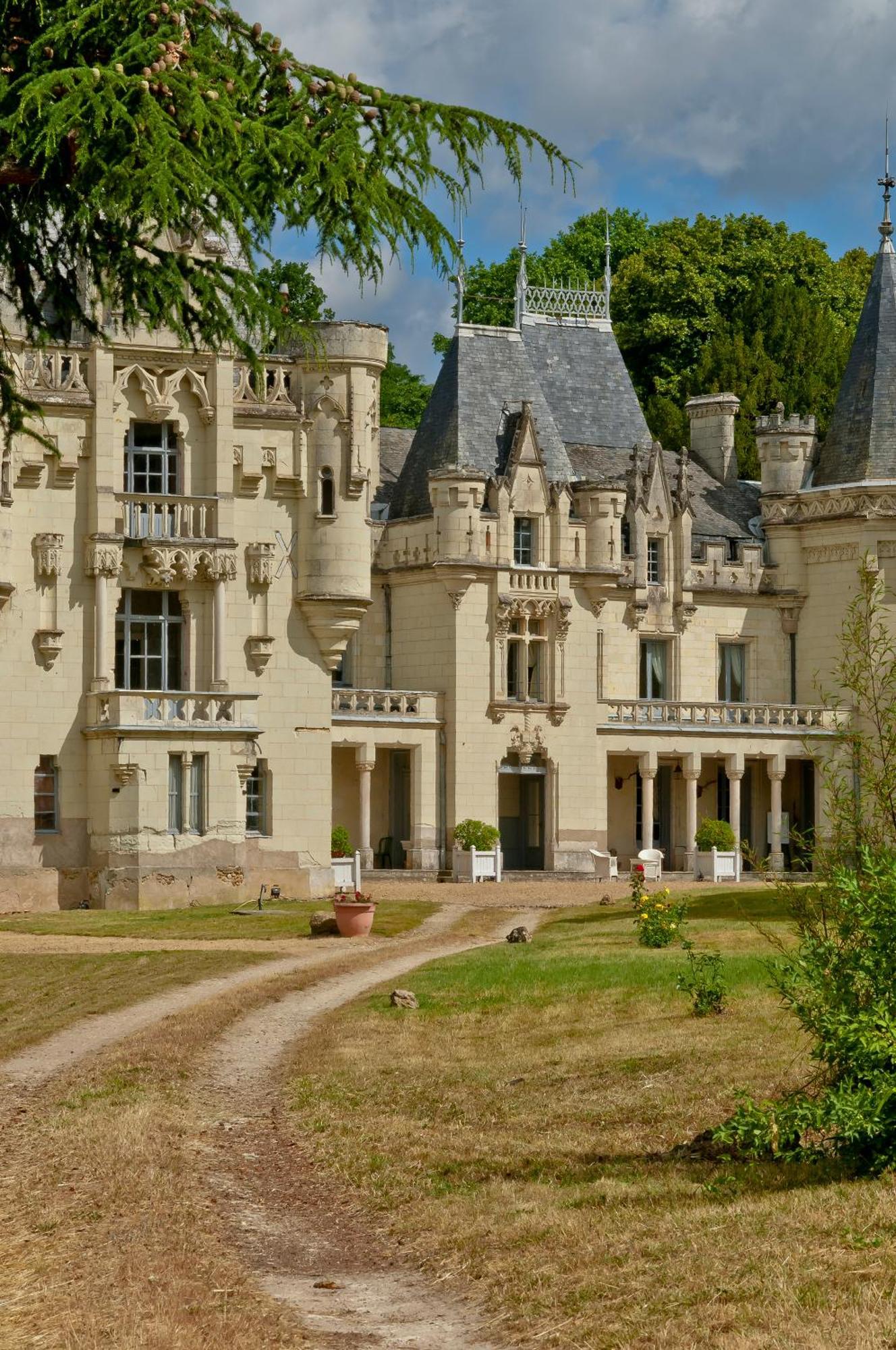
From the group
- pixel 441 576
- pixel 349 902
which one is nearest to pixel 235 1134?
pixel 349 902

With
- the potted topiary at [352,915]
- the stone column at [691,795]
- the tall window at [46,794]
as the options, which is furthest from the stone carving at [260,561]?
the stone column at [691,795]

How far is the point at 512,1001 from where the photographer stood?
26.8 metres

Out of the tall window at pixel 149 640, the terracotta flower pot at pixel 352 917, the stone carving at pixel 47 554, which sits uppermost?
the stone carving at pixel 47 554

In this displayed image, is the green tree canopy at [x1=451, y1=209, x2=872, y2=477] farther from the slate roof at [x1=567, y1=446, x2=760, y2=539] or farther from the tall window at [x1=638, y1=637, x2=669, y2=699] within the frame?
the tall window at [x1=638, y1=637, x2=669, y2=699]

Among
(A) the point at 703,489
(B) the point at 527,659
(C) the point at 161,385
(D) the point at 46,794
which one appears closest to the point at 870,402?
(A) the point at 703,489

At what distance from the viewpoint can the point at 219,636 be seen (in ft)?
164

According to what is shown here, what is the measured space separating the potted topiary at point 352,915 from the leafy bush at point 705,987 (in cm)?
1570

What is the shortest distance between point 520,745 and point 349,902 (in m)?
19.7

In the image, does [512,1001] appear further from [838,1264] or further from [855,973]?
[838,1264]

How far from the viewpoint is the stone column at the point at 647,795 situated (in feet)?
201

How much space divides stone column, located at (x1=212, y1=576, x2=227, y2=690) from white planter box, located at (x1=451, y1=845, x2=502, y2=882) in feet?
31.2

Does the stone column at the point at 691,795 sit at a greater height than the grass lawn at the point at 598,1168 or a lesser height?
greater

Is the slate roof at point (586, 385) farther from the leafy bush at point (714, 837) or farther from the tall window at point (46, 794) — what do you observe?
the tall window at point (46, 794)

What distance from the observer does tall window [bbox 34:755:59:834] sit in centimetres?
4828
